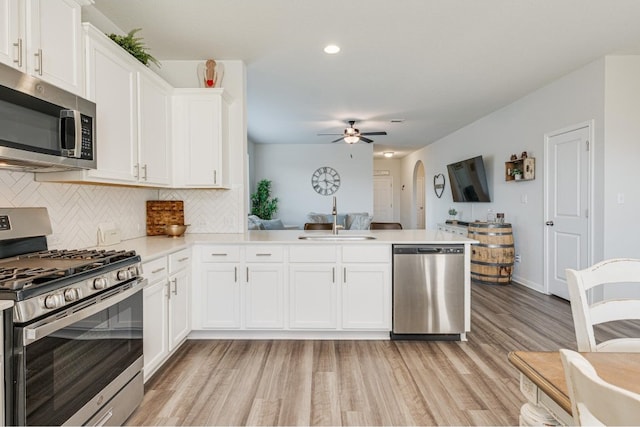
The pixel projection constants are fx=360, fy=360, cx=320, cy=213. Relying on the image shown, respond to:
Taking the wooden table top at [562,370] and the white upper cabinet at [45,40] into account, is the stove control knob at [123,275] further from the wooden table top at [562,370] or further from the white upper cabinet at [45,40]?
the wooden table top at [562,370]

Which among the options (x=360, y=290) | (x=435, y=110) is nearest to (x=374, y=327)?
(x=360, y=290)

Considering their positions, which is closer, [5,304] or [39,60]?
[5,304]

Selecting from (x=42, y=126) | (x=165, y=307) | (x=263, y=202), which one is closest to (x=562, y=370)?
(x=42, y=126)

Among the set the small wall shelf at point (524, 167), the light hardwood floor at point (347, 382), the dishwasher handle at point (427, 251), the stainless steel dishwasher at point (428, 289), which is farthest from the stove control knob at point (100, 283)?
the small wall shelf at point (524, 167)

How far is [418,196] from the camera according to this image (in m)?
11.0

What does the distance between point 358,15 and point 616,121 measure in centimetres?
291

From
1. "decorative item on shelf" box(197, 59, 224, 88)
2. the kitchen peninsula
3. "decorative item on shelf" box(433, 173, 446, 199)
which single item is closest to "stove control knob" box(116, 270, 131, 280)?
the kitchen peninsula

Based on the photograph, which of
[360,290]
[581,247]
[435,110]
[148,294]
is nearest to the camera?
[148,294]

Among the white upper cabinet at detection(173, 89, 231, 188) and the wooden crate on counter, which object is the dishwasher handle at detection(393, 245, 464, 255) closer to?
the white upper cabinet at detection(173, 89, 231, 188)

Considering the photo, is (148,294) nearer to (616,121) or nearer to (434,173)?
(616,121)

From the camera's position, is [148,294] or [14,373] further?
[148,294]

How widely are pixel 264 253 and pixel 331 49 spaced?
2.04m

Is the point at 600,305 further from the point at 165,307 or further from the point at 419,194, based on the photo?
the point at 419,194

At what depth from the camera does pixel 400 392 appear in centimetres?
222
